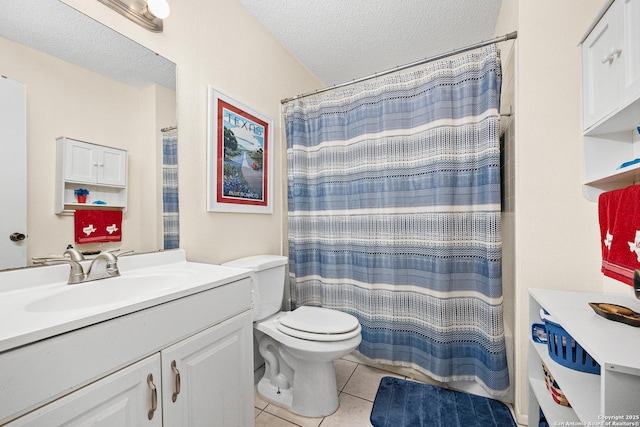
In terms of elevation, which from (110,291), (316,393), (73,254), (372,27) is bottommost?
(316,393)

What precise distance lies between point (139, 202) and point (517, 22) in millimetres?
2044

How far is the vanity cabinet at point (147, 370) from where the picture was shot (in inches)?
21.9

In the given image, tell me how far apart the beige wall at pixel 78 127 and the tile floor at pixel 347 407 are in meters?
1.08

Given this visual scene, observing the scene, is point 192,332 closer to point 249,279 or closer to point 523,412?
point 249,279

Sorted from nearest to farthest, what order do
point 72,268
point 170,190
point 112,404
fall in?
1. point 112,404
2. point 72,268
3. point 170,190

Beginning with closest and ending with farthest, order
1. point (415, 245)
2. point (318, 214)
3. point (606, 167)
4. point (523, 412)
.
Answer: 1. point (606, 167)
2. point (523, 412)
3. point (415, 245)
4. point (318, 214)

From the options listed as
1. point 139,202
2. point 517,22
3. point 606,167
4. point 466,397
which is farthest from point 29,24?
point 466,397

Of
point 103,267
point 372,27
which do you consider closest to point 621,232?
point 372,27

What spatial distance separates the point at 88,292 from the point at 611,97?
6.58 feet

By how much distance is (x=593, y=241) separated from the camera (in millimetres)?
1189

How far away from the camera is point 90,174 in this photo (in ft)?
3.42

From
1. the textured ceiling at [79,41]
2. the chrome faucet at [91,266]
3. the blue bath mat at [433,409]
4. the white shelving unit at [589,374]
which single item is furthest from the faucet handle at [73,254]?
the white shelving unit at [589,374]

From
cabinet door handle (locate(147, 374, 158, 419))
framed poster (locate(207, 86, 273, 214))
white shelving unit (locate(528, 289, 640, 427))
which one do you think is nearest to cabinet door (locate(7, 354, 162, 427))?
cabinet door handle (locate(147, 374, 158, 419))

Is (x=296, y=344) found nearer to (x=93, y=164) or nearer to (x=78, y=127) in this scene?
(x=93, y=164)
